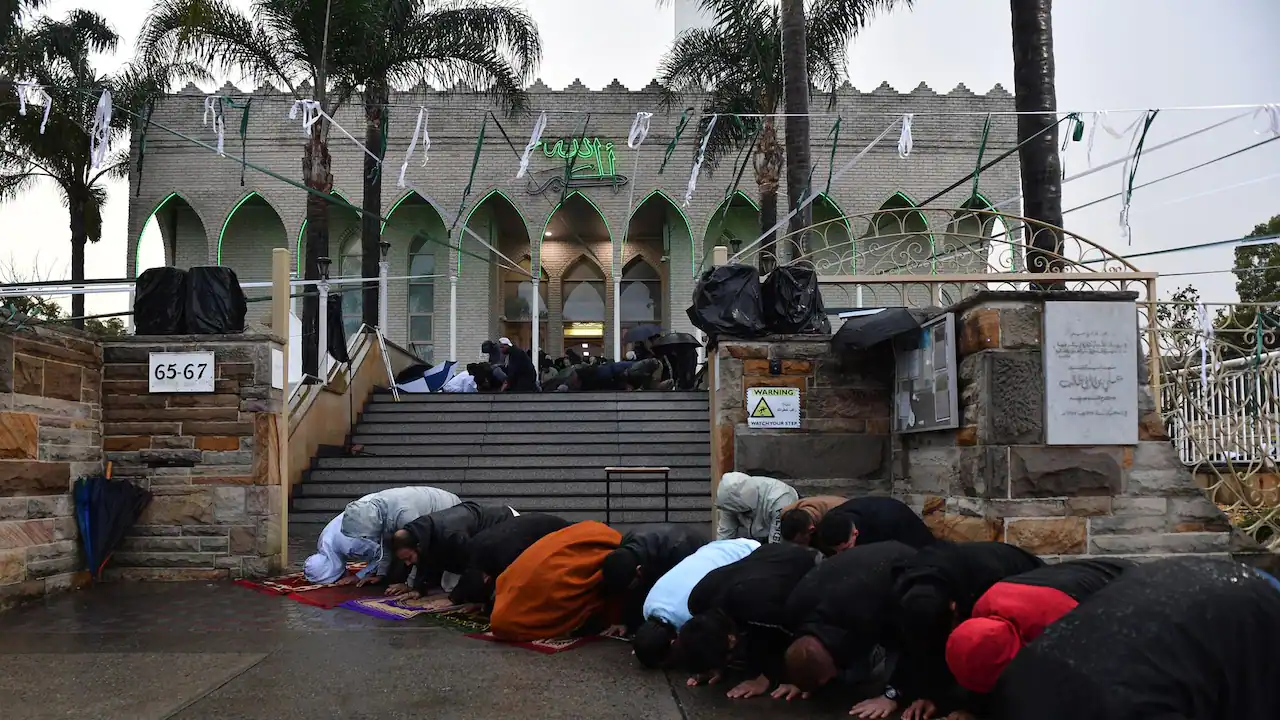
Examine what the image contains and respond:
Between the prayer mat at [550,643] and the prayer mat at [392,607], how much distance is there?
79cm

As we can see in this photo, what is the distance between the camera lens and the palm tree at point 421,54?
14.8m

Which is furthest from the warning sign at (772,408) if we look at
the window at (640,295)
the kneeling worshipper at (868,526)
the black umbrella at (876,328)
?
the window at (640,295)

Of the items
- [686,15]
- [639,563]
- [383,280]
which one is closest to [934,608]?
[639,563]

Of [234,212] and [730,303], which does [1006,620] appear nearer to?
[730,303]

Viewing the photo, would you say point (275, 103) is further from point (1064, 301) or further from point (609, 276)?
point (1064, 301)

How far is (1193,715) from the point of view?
2.11 m

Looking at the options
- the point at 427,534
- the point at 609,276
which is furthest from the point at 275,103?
the point at 427,534

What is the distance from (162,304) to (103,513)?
5.99 feet

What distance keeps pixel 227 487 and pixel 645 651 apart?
481 cm

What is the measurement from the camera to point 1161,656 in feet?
7.11

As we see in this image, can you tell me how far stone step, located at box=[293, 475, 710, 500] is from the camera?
1038 cm

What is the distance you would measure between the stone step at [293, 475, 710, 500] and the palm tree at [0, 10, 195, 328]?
9.80 metres

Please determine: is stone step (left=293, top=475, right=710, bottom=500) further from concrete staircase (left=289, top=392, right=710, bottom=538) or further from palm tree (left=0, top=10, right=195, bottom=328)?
palm tree (left=0, top=10, right=195, bottom=328)

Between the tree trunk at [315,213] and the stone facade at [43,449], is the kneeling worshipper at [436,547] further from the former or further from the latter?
the tree trunk at [315,213]
